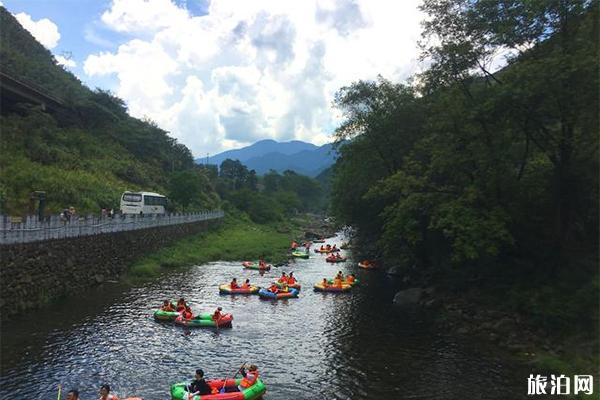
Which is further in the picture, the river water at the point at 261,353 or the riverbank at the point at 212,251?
the riverbank at the point at 212,251

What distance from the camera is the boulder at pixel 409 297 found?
108 ft

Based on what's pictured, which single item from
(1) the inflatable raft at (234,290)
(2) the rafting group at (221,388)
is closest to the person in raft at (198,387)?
(2) the rafting group at (221,388)

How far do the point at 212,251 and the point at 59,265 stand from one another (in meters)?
29.0

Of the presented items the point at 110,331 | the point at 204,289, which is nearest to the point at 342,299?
the point at 204,289

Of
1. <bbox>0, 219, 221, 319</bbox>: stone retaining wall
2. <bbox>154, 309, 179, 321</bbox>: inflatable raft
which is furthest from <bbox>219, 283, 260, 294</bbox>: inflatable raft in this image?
<bbox>154, 309, 179, 321</bbox>: inflatable raft

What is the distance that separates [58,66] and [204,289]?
11061 centimetres

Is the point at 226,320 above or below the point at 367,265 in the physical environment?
below

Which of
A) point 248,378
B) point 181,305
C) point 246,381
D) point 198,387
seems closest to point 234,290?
point 181,305

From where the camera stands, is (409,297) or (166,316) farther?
(409,297)

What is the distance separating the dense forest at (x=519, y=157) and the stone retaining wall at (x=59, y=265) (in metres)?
20.6

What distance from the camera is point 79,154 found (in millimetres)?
71625

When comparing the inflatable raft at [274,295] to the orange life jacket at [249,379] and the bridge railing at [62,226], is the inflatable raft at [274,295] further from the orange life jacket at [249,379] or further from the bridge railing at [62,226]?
the orange life jacket at [249,379]

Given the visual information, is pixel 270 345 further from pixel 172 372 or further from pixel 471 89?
pixel 471 89

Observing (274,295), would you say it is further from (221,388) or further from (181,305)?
(221,388)
